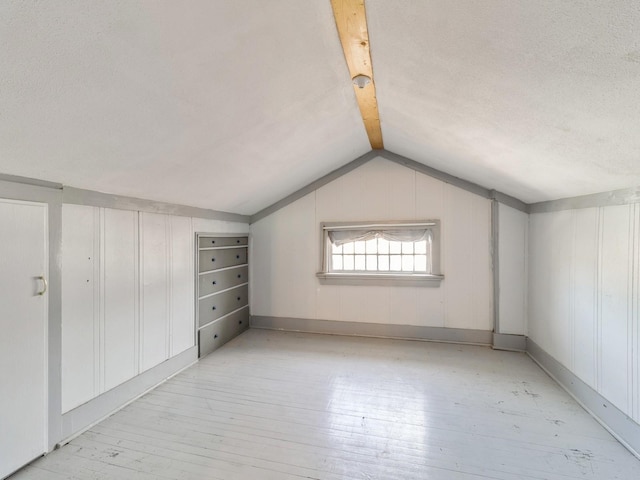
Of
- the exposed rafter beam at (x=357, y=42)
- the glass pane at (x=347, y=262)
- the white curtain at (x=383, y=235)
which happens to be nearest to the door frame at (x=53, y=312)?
the exposed rafter beam at (x=357, y=42)

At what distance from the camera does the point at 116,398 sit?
2424 millimetres

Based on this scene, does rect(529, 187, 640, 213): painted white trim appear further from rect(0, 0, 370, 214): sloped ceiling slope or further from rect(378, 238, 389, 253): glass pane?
rect(0, 0, 370, 214): sloped ceiling slope

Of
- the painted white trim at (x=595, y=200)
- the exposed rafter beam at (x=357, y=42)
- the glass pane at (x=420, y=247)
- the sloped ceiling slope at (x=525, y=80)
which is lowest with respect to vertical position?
the glass pane at (x=420, y=247)

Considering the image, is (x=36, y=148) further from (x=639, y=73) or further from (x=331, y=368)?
(x=331, y=368)

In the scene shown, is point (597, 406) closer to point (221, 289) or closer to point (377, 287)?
point (377, 287)

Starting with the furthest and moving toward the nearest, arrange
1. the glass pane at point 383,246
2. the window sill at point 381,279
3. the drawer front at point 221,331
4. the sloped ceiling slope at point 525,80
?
1. the glass pane at point 383,246
2. the window sill at point 381,279
3. the drawer front at point 221,331
4. the sloped ceiling slope at point 525,80

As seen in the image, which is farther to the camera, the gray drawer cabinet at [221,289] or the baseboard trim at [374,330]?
the baseboard trim at [374,330]

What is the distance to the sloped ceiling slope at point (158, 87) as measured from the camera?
110 centimetres

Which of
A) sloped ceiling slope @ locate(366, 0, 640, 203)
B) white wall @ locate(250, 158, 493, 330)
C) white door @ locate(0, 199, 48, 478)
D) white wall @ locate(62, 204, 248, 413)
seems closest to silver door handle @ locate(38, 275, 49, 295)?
white door @ locate(0, 199, 48, 478)

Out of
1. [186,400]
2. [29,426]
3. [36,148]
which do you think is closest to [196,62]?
[36,148]

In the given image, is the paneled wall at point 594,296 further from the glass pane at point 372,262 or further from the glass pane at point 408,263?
the glass pane at point 372,262

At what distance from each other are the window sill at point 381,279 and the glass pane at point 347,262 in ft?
0.57

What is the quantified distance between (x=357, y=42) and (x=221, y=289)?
3159 millimetres

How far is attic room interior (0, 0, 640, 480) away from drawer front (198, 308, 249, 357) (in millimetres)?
49
